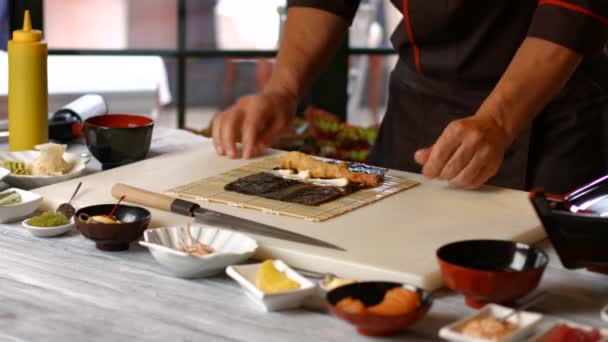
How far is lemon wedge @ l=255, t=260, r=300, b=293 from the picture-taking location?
1.19 metres

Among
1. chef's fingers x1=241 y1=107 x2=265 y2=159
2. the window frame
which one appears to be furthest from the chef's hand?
the window frame

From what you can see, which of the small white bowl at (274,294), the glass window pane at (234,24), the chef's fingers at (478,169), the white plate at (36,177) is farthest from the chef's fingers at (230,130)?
the glass window pane at (234,24)

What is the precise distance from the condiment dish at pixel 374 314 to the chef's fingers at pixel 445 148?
0.58 meters

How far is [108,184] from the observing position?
5.75 ft

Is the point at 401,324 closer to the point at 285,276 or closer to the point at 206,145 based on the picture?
the point at 285,276

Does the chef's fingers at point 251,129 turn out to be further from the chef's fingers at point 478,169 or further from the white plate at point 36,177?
the chef's fingers at point 478,169

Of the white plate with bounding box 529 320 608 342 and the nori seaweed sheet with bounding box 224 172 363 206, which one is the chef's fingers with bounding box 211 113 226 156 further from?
the white plate with bounding box 529 320 608 342

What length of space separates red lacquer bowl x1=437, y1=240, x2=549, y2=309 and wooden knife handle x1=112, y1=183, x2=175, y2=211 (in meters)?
0.54

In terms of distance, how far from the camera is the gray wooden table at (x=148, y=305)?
1.12 meters

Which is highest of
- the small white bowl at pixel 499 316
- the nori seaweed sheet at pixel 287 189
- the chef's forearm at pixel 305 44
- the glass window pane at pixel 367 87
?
the chef's forearm at pixel 305 44

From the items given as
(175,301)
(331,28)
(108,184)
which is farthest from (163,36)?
(175,301)

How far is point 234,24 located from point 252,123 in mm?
2053

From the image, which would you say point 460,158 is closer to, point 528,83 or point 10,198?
point 528,83

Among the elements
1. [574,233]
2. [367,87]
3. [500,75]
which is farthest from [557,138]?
[367,87]
